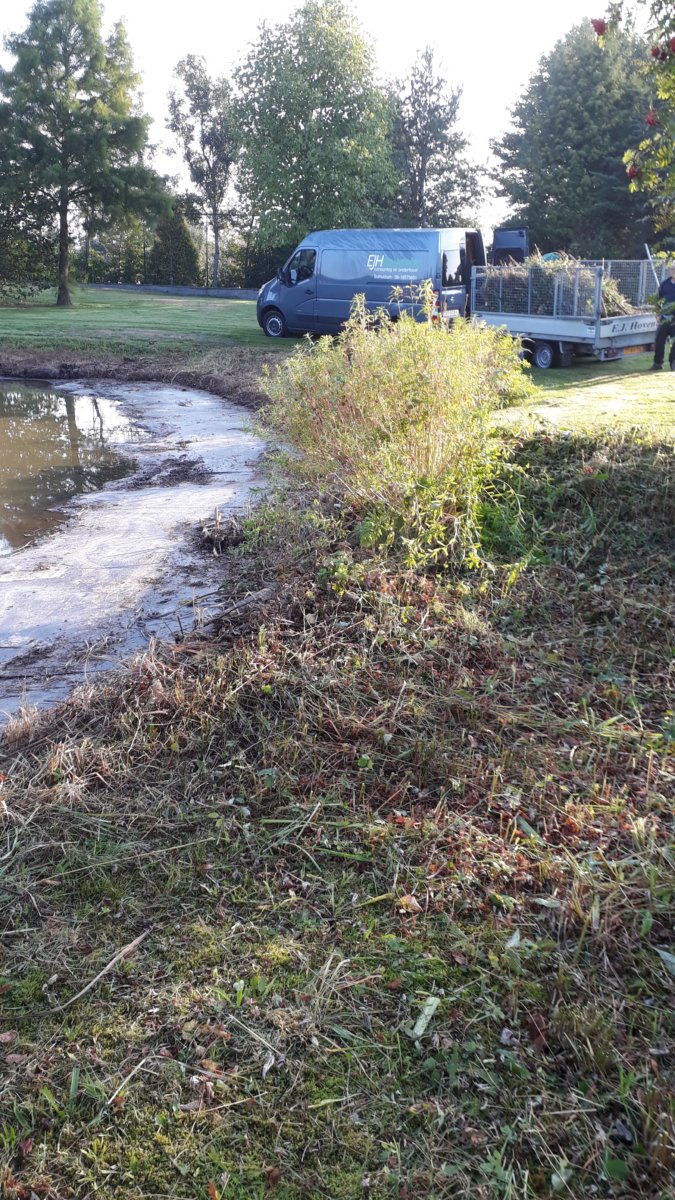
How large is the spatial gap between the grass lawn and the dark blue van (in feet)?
43.2

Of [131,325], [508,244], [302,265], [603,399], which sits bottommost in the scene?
[603,399]

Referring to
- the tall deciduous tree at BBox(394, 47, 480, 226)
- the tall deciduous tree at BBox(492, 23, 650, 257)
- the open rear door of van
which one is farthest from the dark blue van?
the tall deciduous tree at BBox(394, 47, 480, 226)

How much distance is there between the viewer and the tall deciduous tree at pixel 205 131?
189 feet

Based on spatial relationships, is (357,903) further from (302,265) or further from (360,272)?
(302,265)

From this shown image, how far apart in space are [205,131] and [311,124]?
33746mm

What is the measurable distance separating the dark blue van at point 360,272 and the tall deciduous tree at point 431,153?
30.1 meters

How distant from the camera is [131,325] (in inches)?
1062

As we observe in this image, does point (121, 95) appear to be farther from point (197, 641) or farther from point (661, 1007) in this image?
point (661, 1007)

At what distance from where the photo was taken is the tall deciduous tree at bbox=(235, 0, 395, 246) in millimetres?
28641

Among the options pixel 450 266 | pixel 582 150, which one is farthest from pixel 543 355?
pixel 582 150

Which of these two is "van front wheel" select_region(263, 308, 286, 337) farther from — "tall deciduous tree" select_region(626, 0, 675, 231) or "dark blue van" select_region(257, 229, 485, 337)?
"tall deciduous tree" select_region(626, 0, 675, 231)

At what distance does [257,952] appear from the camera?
123 inches

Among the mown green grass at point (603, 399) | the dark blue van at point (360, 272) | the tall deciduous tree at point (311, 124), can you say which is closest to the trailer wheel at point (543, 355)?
the mown green grass at point (603, 399)

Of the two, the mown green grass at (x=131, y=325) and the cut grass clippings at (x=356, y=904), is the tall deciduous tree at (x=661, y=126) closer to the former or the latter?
the cut grass clippings at (x=356, y=904)
